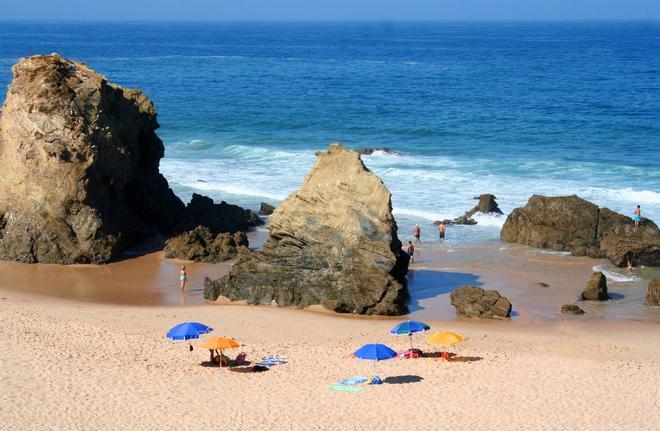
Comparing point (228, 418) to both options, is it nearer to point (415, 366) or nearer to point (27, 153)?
point (415, 366)

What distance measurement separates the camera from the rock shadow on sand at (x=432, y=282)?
3023cm

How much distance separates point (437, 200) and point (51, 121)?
1848cm

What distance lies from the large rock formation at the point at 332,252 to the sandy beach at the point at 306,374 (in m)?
0.75

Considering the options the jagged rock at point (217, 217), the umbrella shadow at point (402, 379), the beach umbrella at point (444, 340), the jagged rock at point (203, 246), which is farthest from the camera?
the jagged rock at point (217, 217)

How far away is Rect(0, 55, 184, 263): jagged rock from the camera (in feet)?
107

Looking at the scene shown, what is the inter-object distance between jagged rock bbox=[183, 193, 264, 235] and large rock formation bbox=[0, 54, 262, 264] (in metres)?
3.28

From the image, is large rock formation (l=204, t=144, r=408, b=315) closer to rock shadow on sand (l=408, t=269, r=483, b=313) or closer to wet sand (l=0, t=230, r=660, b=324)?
rock shadow on sand (l=408, t=269, r=483, b=313)

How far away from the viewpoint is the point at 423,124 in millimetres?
68062

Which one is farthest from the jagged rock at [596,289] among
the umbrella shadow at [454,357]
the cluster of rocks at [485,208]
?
the cluster of rocks at [485,208]

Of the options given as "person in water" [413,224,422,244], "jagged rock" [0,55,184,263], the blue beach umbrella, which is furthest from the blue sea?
the blue beach umbrella

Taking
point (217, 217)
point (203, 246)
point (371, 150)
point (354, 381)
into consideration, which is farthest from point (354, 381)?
point (371, 150)

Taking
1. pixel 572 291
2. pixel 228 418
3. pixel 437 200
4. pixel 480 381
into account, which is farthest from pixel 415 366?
pixel 437 200

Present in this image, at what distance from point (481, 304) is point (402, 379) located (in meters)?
6.35

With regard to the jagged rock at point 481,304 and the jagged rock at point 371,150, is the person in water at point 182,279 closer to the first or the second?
the jagged rock at point 481,304
